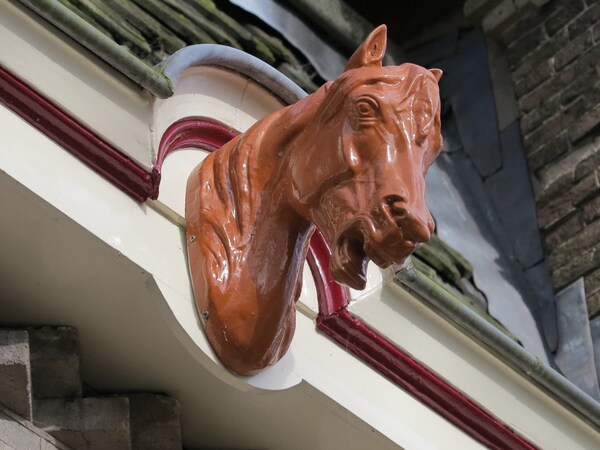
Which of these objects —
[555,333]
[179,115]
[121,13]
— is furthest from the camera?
[555,333]

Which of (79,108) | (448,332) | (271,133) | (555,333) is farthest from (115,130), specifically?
(555,333)

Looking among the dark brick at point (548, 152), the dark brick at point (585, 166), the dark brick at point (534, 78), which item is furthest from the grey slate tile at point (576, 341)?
A: the dark brick at point (534, 78)

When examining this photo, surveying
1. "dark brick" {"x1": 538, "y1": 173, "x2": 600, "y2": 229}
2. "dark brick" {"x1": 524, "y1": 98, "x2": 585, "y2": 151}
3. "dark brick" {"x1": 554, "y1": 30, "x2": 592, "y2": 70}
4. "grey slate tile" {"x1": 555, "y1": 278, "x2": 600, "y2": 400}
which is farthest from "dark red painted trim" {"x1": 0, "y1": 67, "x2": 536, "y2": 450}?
"dark brick" {"x1": 554, "y1": 30, "x2": 592, "y2": 70}

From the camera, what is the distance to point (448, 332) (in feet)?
Answer: 15.4

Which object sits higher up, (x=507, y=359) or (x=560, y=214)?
(x=560, y=214)

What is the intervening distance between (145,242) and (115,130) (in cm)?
24

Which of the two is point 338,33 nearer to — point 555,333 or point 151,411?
point 555,333

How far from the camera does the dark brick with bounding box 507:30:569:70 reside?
23.9 feet

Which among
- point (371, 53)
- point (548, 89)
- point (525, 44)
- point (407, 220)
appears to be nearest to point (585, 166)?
point (548, 89)

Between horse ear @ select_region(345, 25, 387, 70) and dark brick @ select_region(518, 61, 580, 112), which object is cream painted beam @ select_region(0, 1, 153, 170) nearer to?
horse ear @ select_region(345, 25, 387, 70)

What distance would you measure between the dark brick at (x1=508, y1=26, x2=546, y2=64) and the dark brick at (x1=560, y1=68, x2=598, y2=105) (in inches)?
12.9

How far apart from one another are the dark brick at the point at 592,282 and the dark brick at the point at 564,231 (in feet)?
0.67

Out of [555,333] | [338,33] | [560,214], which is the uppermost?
[338,33]

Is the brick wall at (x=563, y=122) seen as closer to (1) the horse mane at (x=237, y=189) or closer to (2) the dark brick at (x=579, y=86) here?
(2) the dark brick at (x=579, y=86)
